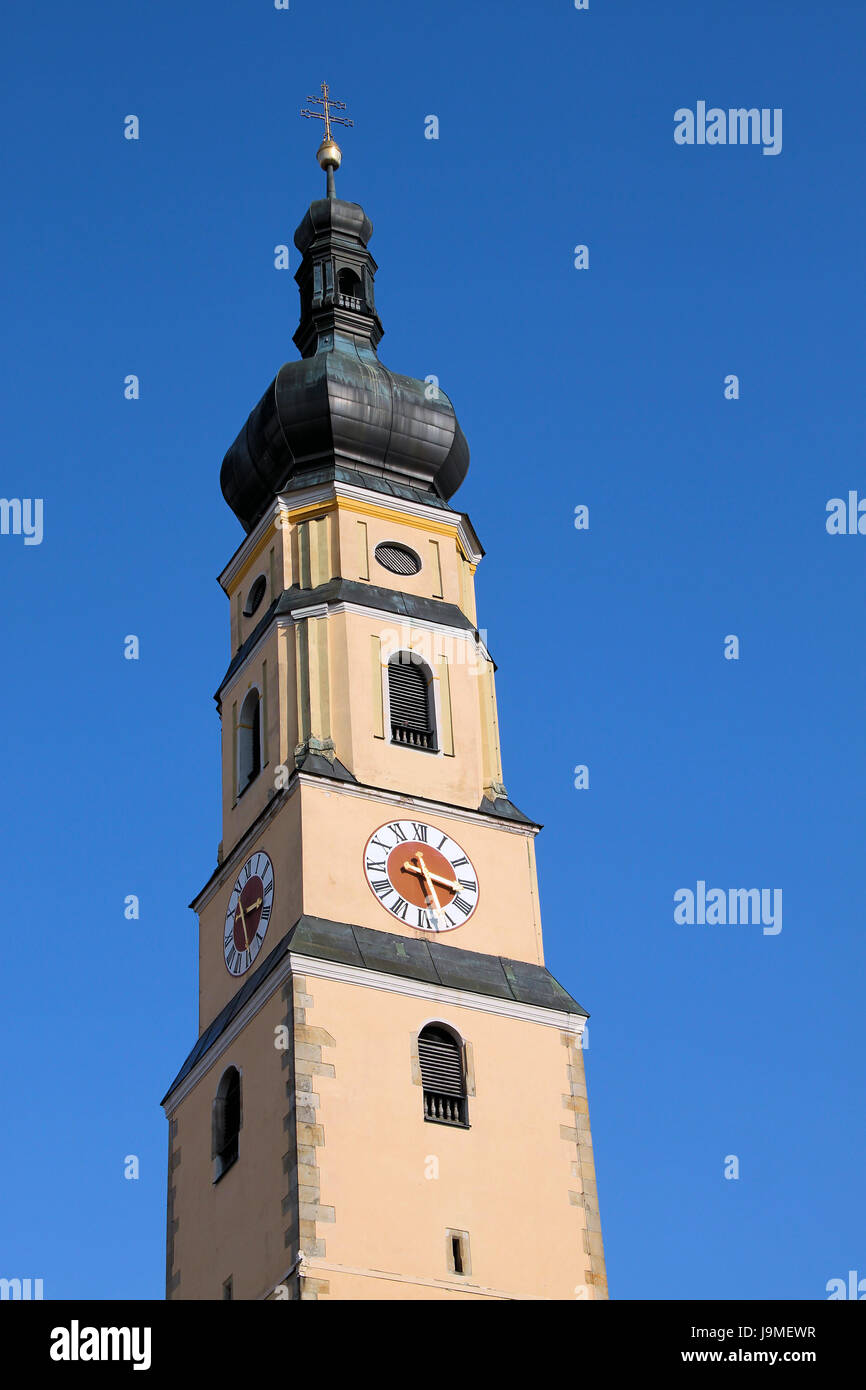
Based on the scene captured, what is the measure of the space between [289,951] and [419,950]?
220 centimetres

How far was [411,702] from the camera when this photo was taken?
38.4m

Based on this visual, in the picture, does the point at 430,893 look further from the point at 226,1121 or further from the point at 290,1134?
the point at 290,1134

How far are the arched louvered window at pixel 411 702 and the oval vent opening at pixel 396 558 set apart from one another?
1.89 metres

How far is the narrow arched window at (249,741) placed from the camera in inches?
1533

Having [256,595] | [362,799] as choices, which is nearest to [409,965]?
[362,799]

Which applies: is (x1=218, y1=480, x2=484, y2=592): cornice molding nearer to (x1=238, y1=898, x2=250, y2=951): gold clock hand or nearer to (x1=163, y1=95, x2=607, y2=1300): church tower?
(x1=163, y1=95, x2=607, y2=1300): church tower

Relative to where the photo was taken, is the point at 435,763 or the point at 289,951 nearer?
the point at 289,951

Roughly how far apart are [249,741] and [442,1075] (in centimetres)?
789

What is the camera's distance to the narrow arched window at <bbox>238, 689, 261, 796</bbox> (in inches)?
1533

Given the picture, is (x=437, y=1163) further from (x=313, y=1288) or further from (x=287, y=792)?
(x=287, y=792)

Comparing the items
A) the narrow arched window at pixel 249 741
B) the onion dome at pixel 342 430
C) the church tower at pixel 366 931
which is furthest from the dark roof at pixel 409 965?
the onion dome at pixel 342 430
